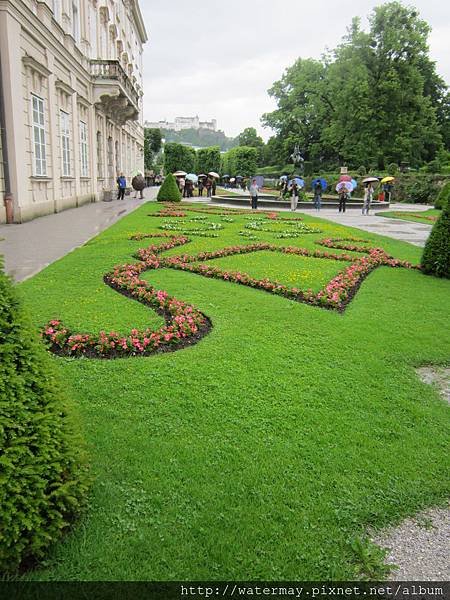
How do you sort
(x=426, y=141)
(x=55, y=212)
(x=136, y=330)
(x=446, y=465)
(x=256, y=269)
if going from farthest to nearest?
1. (x=426, y=141)
2. (x=55, y=212)
3. (x=256, y=269)
4. (x=136, y=330)
5. (x=446, y=465)

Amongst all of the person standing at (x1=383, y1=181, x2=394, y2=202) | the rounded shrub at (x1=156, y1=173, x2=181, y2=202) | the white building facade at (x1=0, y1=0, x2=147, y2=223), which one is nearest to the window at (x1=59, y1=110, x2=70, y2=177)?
the white building facade at (x1=0, y1=0, x2=147, y2=223)

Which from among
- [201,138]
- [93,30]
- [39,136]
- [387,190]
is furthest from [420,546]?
[201,138]

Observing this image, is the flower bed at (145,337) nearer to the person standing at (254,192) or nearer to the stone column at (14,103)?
the stone column at (14,103)

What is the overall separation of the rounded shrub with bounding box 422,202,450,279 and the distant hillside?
157021 mm

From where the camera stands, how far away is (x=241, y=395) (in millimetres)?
3785

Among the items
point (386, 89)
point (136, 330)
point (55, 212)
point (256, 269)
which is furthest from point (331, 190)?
point (136, 330)

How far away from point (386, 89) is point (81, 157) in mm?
32344

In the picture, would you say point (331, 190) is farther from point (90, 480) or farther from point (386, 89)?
point (90, 480)

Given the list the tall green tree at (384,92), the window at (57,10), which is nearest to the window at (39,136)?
the window at (57,10)

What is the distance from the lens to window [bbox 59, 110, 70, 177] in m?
20.0

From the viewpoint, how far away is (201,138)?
168625 mm

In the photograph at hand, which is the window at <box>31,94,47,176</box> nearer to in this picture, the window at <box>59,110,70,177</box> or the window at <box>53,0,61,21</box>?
the window at <box>59,110,70,177</box>

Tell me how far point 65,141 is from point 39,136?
376 centimetres

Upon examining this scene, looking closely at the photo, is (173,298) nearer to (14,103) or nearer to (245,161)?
(14,103)
